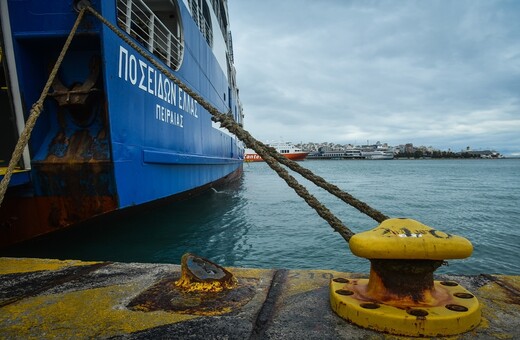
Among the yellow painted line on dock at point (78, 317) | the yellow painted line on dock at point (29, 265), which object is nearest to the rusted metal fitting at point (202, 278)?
the yellow painted line on dock at point (78, 317)

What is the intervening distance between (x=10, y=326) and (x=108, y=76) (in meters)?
3.17

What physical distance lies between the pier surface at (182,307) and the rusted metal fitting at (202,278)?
0.23 ft

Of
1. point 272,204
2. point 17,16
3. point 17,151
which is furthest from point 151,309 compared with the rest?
point 272,204

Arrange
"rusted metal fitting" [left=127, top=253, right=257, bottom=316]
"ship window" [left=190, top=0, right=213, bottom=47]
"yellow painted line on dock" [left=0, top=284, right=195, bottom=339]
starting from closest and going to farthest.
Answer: "yellow painted line on dock" [left=0, top=284, right=195, bottom=339], "rusted metal fitting" [left=127, top=253, right=257, bottom=316], "ship window" [left=190, top=0, right=213, bottom=47]

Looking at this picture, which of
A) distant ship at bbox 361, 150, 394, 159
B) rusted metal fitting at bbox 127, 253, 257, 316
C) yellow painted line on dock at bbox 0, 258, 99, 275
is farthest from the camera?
distant ship at bbox 361, 150, 394, 159

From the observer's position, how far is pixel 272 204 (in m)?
11.8

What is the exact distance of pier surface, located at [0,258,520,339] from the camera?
1443 mm

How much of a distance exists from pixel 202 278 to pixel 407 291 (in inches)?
42.1

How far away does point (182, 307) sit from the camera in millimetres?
1710

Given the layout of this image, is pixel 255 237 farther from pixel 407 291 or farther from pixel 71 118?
pixel 407 291

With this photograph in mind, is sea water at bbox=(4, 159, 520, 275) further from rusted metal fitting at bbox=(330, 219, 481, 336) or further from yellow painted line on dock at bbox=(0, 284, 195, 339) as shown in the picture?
rusted metal fitting at bbox=(330, 219, 481, 336)

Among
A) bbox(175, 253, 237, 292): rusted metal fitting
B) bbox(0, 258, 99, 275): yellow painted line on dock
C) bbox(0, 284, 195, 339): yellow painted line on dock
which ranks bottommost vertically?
bbox(0, 258, 99, 275): yellow painted line on dock

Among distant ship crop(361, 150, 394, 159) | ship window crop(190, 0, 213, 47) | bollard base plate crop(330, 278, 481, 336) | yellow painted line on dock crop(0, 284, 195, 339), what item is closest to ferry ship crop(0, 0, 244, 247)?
yellow painted line on dock crop(0, 284, 195, 339)

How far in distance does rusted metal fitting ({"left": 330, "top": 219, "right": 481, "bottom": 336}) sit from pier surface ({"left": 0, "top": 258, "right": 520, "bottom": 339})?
6 cm
